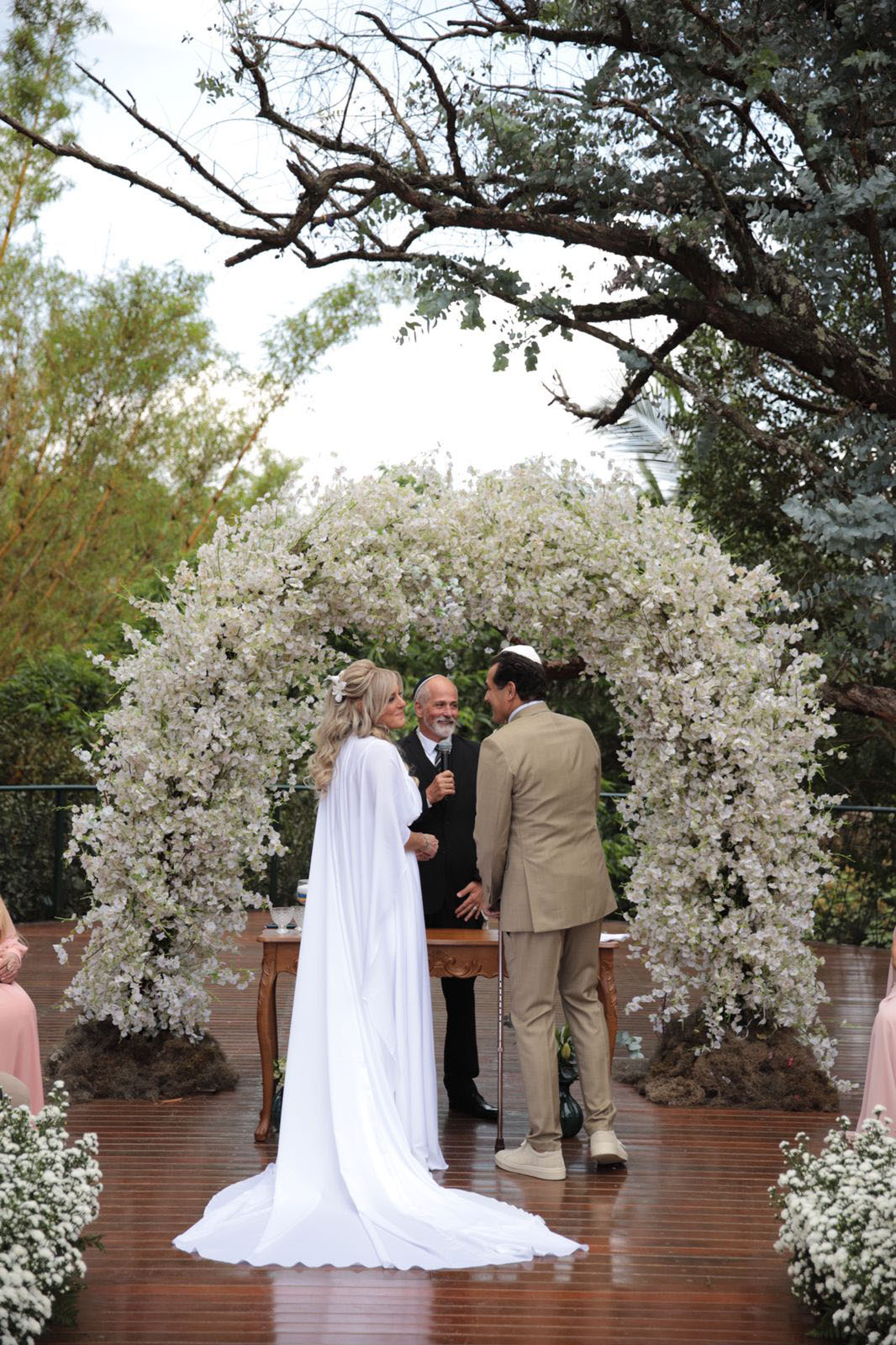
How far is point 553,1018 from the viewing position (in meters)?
5.09

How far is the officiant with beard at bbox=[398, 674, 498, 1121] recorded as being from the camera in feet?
19.1

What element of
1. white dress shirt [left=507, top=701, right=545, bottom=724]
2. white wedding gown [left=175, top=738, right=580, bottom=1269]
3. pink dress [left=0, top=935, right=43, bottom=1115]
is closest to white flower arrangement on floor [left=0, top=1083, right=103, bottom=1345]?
white wedding gown [left=175, top=738, right=580, bottom=1269]

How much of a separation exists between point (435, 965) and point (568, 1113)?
32.4 inches

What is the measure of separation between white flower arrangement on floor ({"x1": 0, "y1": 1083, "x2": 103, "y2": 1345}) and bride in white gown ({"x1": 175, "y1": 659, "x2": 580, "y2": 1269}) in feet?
2.08

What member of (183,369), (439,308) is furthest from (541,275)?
(183,369)

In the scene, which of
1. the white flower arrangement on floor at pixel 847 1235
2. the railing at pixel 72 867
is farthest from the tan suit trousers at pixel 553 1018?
the railing at pixel 72 867

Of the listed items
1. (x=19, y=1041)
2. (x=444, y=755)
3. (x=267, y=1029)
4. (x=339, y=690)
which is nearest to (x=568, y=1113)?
(x=267, y=1029)

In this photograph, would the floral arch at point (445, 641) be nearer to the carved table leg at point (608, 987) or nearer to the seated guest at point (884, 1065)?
the carved table leg at point (608, 987)

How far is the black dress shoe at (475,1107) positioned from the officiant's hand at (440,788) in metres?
1.30

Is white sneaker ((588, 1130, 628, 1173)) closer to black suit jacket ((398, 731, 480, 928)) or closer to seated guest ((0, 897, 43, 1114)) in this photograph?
black suit jacket ((398, 731, 480, 928))

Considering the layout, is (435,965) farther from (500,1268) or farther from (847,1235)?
(847,1235)

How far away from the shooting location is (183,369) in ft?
48.7

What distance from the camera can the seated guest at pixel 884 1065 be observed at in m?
4.75

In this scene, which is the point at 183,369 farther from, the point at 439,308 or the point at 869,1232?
the point at 869,1232
